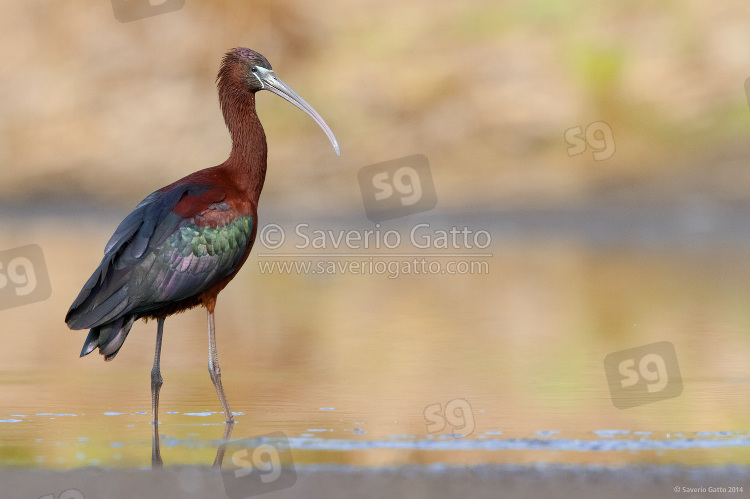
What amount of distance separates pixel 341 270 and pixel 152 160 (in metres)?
10.5

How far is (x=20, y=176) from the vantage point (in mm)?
27234

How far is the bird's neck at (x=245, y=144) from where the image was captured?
8.12m

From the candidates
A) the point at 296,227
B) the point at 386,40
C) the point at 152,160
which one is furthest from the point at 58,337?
the point at 386,40

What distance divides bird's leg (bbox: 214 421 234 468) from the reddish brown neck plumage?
5.15 ft

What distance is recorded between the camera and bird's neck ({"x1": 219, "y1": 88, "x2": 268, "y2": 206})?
26.7 ft

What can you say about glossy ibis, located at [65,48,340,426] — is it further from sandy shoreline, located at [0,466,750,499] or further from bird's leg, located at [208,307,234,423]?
sandy shoreline, located at [0,466,750,499]

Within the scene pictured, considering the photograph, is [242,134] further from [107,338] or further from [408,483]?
[408,483]

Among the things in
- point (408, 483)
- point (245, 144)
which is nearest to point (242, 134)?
point (245, 144)

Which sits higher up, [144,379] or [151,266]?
[151,266]

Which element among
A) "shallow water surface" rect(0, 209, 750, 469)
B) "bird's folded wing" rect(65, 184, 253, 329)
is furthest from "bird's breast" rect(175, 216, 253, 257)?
"shallow water surface" rect(0, 209, 750, 469)

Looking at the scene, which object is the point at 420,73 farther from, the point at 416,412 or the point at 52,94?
the point at 416,412

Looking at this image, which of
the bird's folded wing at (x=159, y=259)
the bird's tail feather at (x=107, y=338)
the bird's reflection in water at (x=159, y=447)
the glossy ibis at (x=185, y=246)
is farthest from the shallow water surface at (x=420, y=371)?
the bird's folded wing at (x=159, y=259)

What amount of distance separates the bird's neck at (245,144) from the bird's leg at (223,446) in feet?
5.19

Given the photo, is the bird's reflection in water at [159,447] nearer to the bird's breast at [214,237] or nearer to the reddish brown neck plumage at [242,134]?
the bird's breast at [214,237]
